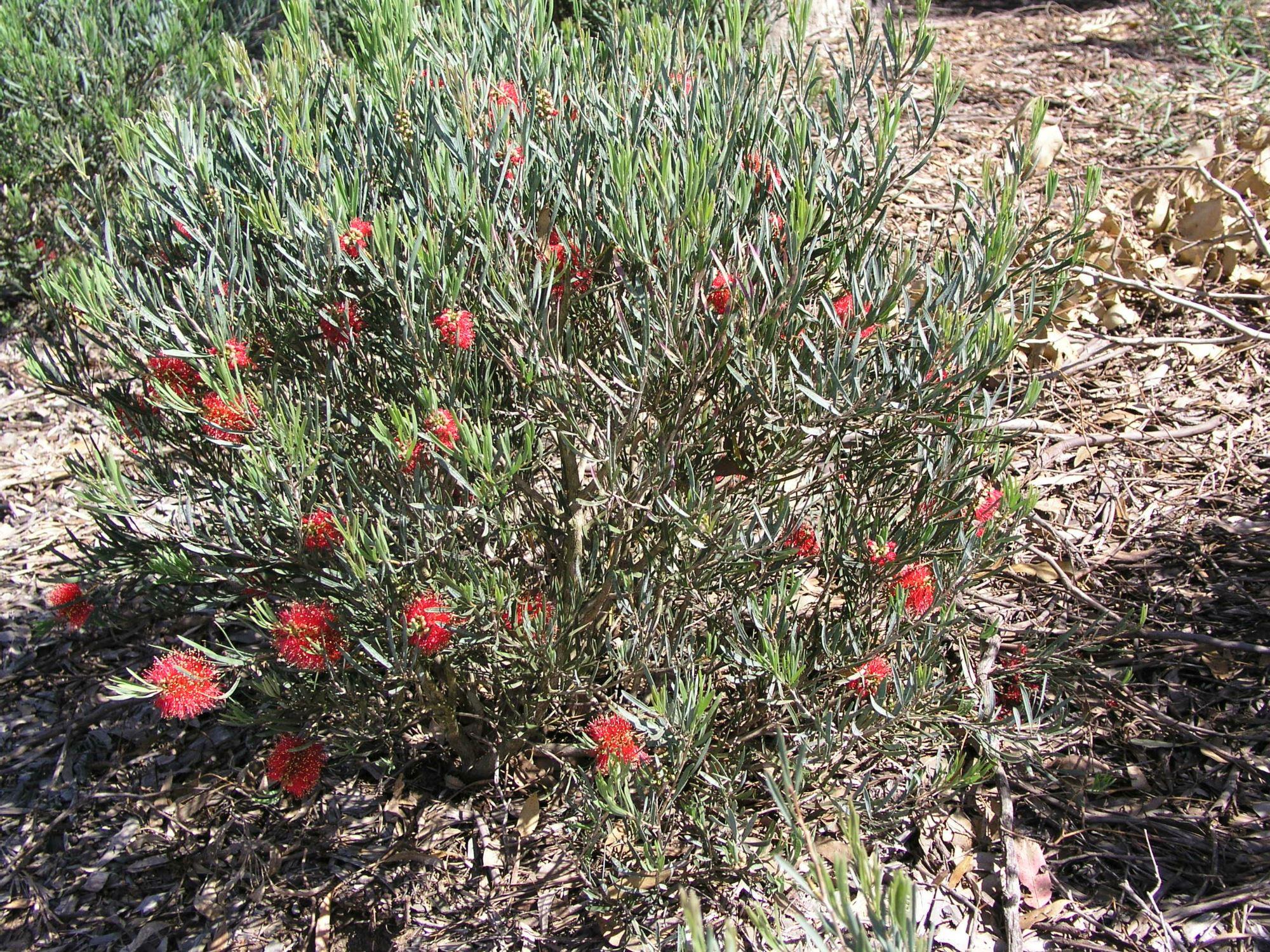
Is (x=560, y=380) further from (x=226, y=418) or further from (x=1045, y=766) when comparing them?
(x=1045, y=766)

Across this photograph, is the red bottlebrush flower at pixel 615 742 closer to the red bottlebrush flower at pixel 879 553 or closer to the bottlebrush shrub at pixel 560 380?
the bottlebrush shrub at pixel 560 380

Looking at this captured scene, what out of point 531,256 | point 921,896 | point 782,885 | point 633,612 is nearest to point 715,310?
point 531,256

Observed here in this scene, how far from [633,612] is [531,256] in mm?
851

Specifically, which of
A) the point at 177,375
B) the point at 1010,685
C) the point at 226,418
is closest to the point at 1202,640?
the point at 1010,685

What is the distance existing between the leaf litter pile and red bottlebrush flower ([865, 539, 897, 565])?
0.44 meters

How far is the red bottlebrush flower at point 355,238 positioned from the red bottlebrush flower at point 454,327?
0.65 ft

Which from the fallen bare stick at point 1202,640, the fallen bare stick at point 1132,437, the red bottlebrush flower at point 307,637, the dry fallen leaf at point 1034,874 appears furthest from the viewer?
the fallen bare stick at point 1132,437

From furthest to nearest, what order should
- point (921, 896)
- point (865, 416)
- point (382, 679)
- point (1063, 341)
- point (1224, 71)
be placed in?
point (1224, 71), point (1063, 341), point (921, 896), point (382, 679), point (865, 416)

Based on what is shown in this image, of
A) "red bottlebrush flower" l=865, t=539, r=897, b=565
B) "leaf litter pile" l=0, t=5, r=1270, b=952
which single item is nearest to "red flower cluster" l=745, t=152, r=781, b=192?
"red bottlebrush flower" l=865, t=539, r=897, b=565

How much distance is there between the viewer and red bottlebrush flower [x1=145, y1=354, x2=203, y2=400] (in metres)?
1.94

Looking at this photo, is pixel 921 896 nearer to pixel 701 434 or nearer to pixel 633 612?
pixel 633 612

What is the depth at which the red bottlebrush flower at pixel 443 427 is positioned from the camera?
6.04ft

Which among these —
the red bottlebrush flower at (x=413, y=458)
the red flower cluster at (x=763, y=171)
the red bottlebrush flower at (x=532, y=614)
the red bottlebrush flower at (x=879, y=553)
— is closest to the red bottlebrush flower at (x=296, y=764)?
the red bottlebrush flower at (x=532, y=614)

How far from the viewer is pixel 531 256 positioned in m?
2.19
